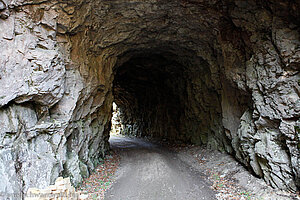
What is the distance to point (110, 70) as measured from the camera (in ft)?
50.4

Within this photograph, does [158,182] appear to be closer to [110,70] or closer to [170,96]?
[110,70]

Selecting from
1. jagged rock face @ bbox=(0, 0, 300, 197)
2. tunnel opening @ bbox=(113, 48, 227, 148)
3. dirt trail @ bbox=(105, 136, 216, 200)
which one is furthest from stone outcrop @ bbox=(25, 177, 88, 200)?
tunnel opening @ bbox=(113, 48, 227, 148)

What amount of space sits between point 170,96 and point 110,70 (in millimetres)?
11426

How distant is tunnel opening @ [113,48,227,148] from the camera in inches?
651

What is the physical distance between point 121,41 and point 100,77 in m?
2.93

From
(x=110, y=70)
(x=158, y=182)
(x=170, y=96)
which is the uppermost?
(x=110, y=70)

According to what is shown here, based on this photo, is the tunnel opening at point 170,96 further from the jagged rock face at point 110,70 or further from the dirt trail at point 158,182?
the dirt trail at point 158,182

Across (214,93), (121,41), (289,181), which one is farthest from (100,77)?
(289,181)

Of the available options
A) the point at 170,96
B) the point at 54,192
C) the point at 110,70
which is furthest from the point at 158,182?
the point at 170,96

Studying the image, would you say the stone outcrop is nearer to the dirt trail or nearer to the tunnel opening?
the dirt trail

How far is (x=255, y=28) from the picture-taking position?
31.7 feet

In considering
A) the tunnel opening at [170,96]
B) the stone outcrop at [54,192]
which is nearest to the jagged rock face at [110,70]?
the tunnel opening at [170,96]

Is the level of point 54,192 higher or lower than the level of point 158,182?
higher

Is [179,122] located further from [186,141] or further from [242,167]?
[242,167]
